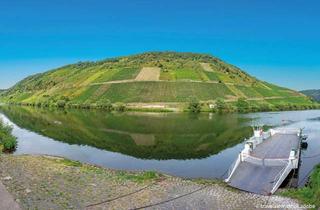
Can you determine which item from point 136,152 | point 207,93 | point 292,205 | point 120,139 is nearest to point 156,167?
point 136,152

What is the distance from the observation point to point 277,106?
177875 millimetres

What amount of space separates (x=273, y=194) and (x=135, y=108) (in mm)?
130363

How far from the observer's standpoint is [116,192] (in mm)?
27328

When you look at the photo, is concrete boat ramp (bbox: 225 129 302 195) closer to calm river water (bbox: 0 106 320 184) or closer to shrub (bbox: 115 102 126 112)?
calm river water (bbox: 0 106 320 184)

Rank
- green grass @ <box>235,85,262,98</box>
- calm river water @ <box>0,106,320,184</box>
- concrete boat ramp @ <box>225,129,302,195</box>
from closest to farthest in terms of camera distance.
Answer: concrete boat ramp @ <box>225,129,302,195</box>
calm river water @ <box>0,106,320,184</box>
green grass @ <box>235,85,262,98</box>

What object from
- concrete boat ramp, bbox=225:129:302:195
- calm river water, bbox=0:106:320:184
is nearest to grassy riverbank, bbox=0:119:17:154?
calm river water, bbox=0:106:320:184

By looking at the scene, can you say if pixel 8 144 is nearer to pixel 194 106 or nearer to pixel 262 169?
pixel 262 169


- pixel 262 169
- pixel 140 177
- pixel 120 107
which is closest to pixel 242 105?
pixel 120 107

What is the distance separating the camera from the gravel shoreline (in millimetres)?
24438

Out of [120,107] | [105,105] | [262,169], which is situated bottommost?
[262,169]

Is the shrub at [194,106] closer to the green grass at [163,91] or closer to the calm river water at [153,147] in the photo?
the green grass at [163,91]

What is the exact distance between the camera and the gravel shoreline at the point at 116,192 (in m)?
24.4

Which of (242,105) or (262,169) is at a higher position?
(242,105)

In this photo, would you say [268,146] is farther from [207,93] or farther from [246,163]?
[207,93]
